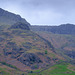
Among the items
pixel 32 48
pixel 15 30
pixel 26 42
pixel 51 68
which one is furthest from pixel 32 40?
pixel 51 68

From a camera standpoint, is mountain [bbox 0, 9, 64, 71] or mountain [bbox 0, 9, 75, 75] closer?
mountain [bbox 0, 9, 75, 75]

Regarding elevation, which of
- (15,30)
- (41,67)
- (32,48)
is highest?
(15,30)

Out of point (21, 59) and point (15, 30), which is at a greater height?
point (15, 30)

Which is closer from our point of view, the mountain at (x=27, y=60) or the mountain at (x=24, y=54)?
the mountain at (x=27, y=60)

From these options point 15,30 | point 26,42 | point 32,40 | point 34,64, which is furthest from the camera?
point 15,30

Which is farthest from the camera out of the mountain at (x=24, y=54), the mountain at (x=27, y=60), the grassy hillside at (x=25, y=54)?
the grassy hillside at (x=25, y=54)

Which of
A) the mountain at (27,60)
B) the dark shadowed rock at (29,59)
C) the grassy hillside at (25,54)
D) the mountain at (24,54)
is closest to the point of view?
the mountain at (27,60)

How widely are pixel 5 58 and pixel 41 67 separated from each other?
31970 mm

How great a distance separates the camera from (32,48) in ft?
428

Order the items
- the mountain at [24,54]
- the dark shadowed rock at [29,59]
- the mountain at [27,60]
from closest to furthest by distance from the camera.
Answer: the mountain at [27,60]
the mountain at [24,54]
the dark shadowed rock at [29,59]

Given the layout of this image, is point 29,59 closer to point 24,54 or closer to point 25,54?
point 25,54

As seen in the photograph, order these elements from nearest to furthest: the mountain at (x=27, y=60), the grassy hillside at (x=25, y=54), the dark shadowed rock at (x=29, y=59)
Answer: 1. the mountain at (x=27, y=60)
2. the grassy hillside at (x=25, y=54)
3. the dark shadowed rock at (x=29, y=59)

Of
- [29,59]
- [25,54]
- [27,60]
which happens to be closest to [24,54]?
[25,54]

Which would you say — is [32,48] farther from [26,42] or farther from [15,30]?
[15,30]
